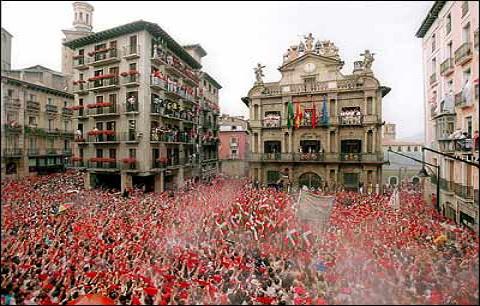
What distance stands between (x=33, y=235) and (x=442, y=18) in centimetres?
1699

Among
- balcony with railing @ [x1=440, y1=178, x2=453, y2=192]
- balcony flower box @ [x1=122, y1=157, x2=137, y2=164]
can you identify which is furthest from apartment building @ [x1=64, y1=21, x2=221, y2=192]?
balcony with railing @ [x1=440, y1=178, x2=453, y2=192]

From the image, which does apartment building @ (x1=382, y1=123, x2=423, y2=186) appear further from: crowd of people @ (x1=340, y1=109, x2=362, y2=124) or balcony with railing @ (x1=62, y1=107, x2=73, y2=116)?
balcony with railing @ (x1=62, y1=107, x2=73, y2=116)

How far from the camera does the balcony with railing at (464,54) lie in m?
7.87

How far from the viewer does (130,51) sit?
19344 mm

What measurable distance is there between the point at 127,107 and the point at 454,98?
17.8 meters

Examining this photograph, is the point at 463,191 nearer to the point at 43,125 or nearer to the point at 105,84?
the point at 105,84

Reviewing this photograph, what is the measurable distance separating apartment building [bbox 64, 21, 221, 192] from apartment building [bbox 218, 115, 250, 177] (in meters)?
14.1

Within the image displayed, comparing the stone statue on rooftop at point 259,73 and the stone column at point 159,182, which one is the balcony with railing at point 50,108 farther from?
the stone statue on rooftop at point 259,73

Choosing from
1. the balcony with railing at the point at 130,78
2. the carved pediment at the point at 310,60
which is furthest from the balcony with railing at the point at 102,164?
the carved pediment at the point at 310,60

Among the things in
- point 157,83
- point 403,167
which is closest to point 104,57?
point 157,83

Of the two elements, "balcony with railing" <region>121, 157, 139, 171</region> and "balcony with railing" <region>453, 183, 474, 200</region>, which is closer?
"balcony with railing" <region>453, 183, 474, 200</region>

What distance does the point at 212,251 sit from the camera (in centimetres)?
925

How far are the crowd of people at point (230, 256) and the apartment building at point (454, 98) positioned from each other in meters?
1.09

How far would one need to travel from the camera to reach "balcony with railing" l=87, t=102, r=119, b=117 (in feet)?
61.7
